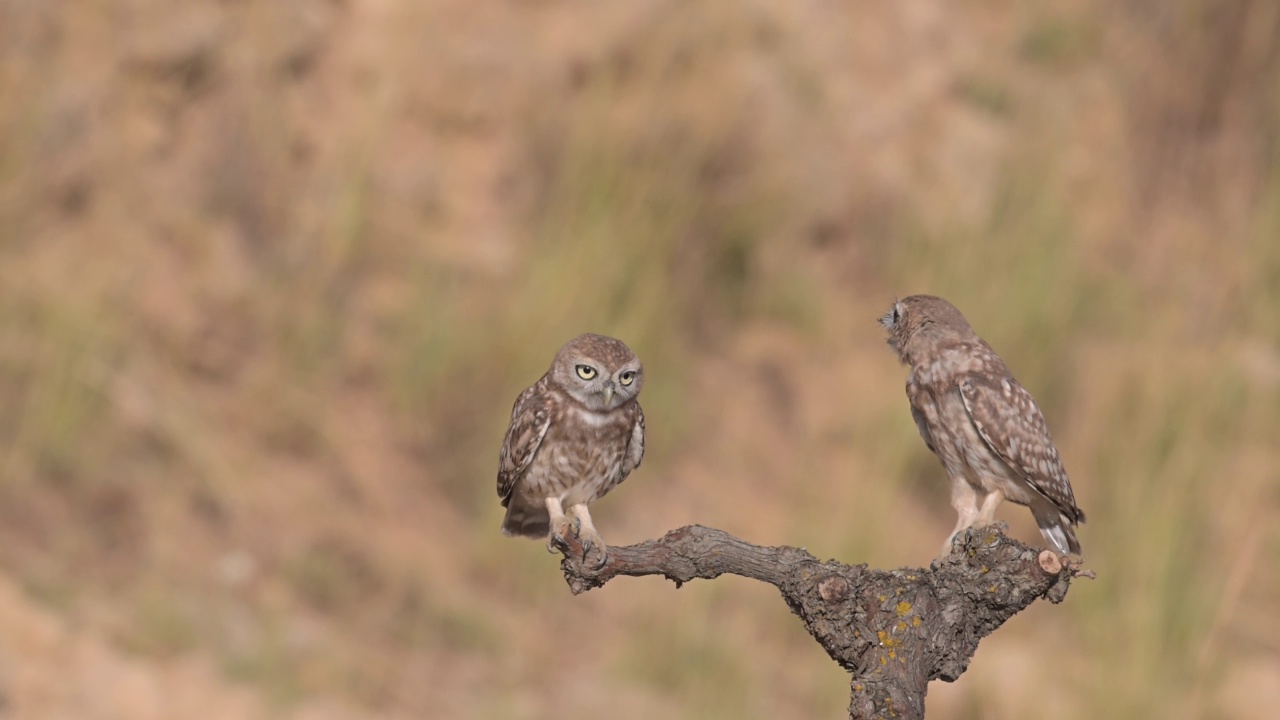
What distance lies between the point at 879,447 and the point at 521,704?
2.80 m

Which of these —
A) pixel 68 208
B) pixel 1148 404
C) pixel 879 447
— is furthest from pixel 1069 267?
pixel 68 208

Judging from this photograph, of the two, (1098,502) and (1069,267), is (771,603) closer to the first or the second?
(1098,502)

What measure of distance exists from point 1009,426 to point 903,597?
3.39 ft

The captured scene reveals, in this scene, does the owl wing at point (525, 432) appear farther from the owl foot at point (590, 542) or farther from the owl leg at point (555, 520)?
the owl foot at point (590, 542)

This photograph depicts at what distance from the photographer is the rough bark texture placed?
7.75 ft

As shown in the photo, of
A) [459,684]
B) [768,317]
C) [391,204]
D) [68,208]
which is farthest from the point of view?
[768,317]

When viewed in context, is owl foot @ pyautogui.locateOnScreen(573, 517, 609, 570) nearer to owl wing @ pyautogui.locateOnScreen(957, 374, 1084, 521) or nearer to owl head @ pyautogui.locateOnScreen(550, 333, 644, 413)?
owl head @ pyautogui.locateOnScreen(550, 333, 644, 413)

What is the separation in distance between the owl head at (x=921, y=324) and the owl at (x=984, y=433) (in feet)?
0.25

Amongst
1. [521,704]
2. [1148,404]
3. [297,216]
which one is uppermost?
[297,216]

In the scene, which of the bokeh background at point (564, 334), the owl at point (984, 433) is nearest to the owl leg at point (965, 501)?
the owl at point (984, 433)

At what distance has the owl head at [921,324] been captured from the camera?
3.01 meters

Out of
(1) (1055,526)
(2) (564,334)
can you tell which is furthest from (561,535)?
(2) (564,334)

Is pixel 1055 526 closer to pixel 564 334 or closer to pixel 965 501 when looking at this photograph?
pixel 965 501

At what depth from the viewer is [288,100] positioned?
885cm
